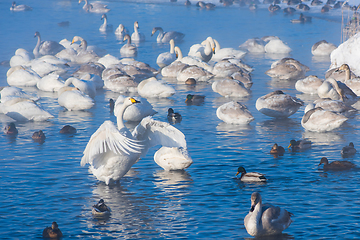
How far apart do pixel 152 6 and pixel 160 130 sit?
71.9 meters

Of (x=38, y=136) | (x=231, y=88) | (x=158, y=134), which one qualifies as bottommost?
(x=38, y=136)

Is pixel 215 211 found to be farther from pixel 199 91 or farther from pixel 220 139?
pixel 199 91

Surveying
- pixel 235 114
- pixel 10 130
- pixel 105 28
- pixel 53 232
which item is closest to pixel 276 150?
pixel 235 114

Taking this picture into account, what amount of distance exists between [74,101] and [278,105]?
8.34 m

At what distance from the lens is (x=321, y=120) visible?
53.1 feet

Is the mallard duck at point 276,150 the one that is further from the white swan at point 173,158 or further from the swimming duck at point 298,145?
the white swan at point 173,158

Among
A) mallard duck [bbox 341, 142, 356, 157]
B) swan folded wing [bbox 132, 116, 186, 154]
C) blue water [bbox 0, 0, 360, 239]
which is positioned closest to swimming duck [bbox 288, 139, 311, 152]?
blue water [bbox 0, 0, 360, 239]

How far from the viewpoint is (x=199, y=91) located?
2459cm

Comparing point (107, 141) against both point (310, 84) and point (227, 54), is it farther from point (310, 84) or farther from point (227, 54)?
point (227, 54)

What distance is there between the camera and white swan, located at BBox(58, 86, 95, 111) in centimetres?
1978

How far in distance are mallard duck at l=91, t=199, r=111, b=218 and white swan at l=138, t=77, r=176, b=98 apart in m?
12.4

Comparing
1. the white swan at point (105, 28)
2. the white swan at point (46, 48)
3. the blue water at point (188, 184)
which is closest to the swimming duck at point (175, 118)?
the blue water at point (188, 184)

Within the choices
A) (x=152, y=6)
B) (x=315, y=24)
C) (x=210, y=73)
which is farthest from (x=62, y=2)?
(x=210, y=73)

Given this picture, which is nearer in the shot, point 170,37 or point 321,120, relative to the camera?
point 321,120
